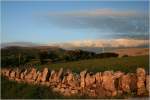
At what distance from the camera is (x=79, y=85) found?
1708cm

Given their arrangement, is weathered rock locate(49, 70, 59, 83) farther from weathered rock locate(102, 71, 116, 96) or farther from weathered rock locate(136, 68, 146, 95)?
weathered rock locate(136, 68, 146, 95)

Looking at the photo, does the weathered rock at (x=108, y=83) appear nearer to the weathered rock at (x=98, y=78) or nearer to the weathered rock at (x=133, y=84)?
the weathered rock at (x=98, y=78)

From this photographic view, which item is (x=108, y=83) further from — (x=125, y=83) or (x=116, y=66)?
(x=116, y=66)

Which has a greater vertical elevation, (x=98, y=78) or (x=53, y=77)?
(x=98, y=78)

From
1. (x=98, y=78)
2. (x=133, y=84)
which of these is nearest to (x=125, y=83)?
(x=133, y=84)

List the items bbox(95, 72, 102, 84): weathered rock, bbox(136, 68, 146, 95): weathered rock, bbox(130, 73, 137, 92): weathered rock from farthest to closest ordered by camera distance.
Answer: bbox(95, 72, 102, 84): weathered rock
bbox(130, 73, 137, 92): weathered rock
bbox(136, 68, 146, 95): weathered rock

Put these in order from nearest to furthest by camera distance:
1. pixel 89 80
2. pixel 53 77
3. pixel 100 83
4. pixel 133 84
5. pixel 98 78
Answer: pixel 133 84
pixel 100 83
pixel 98 78
pixel 89 80
pixel 53 77

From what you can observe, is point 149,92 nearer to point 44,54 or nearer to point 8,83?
point 8,83

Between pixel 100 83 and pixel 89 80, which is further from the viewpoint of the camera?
pixel 89 80

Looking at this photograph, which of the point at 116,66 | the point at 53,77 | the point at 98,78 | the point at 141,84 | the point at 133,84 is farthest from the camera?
the point at 116,66

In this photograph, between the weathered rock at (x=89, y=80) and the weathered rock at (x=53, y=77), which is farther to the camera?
the weathered rock at (x=53, y=77)

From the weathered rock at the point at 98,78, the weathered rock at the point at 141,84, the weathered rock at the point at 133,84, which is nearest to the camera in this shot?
the weathered rock at the point at 141,84

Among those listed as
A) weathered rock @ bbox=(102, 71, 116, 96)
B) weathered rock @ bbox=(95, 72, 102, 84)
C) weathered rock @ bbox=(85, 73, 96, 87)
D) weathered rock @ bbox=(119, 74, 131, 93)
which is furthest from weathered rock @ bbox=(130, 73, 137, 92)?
weathered rock @ bbox=(85, 73, 96, 87)

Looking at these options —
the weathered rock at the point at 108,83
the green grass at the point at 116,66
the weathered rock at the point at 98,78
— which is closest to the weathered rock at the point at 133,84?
the weathered rock at the point at 108,83
